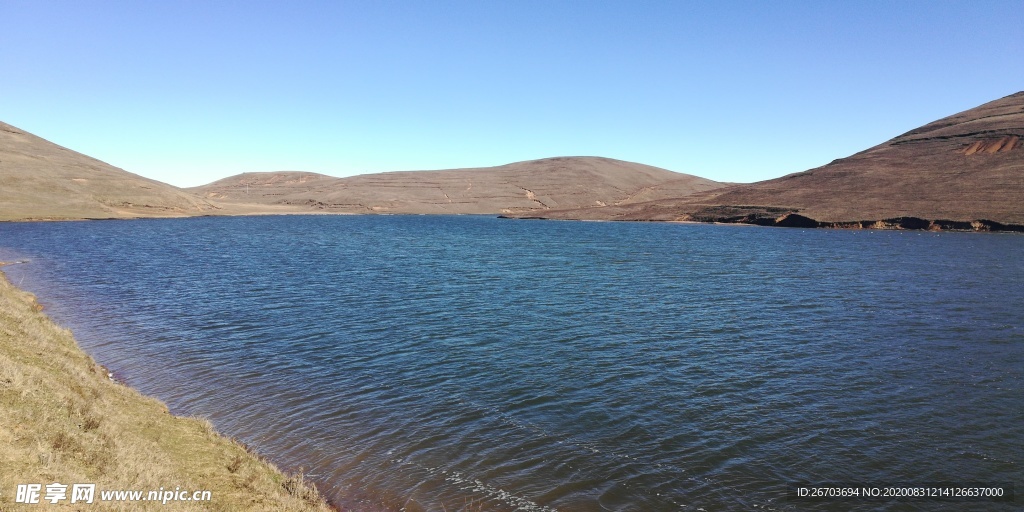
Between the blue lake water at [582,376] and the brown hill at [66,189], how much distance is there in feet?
344

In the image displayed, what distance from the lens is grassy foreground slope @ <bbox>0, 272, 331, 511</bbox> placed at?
8594 millimetres

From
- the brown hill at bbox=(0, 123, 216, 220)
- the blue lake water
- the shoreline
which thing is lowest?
the blue lake water

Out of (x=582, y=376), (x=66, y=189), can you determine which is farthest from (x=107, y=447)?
(x=66, y=189)

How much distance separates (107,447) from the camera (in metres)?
10.5

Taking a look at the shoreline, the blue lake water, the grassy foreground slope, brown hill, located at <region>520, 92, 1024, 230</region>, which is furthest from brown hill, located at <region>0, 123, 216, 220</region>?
the grassy foreground slope

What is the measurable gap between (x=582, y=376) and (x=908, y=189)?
132 meters

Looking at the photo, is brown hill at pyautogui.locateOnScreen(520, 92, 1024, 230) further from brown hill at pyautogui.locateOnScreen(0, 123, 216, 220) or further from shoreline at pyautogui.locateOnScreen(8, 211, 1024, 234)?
brown hill at pyautogui.locateOnScreen(0, 123, 216, 220)

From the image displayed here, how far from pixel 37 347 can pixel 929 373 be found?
3137cm

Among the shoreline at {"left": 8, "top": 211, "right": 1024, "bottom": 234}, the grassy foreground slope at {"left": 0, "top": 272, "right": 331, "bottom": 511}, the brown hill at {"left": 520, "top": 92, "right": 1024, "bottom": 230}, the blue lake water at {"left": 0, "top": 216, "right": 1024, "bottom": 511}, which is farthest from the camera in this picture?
the brown hill at {"left": 520, "top": 92, "right": 1024, "bottom": 230}

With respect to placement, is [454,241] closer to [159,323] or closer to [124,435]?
[159,323]

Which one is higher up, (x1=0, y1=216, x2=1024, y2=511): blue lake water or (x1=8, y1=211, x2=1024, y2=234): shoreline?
(x1=8, y1=211, x2=1024, y2=234): shoreline

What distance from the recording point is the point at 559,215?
602ft

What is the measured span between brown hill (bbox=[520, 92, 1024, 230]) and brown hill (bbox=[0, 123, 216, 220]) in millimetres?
126405

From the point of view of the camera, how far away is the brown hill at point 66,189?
128 metres
